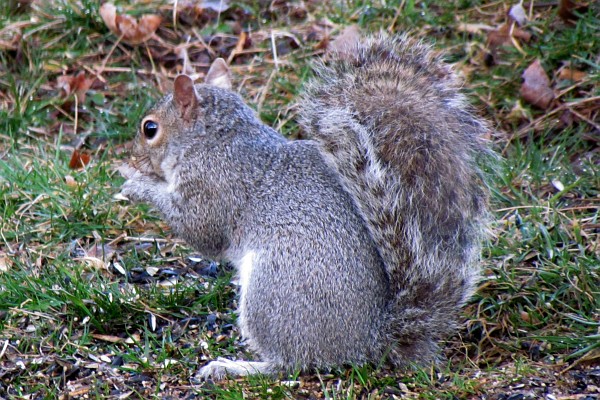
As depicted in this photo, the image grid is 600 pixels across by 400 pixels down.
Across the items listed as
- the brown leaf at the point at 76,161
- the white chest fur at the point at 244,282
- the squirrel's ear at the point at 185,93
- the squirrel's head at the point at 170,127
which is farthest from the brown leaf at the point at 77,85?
the white chest fur at the point at 244,282

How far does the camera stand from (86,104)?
433cm

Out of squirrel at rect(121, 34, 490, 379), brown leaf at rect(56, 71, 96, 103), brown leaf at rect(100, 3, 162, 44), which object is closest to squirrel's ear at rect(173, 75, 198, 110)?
squirrel at rect(121, 34, 490, 379)

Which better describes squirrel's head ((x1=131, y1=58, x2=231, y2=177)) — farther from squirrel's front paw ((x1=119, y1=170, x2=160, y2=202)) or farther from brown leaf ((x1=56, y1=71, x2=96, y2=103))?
brown leaf ((x1=56, y1=71, x2=96, y2=103))

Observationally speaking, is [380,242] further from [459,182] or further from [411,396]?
[411,396]

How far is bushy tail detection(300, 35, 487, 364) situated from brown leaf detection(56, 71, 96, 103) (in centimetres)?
198

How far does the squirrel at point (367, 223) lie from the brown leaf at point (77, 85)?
5.94 ft

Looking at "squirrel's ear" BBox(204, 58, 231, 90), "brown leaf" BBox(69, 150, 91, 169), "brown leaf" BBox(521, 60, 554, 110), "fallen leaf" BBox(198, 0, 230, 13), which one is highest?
"squirrel's ear" BBox(204, 58, 231, 90)

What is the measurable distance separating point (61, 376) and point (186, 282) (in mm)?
637

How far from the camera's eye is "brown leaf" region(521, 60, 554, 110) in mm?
3957

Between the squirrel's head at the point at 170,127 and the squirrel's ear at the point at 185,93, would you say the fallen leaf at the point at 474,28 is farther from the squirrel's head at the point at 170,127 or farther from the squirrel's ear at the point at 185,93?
the squirrel's ear at the point at 185,93

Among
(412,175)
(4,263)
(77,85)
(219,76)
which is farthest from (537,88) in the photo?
(4,263)

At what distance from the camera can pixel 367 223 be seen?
2.62 meters

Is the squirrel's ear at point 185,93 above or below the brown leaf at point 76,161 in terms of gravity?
above

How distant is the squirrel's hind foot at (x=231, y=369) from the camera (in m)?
2.69
